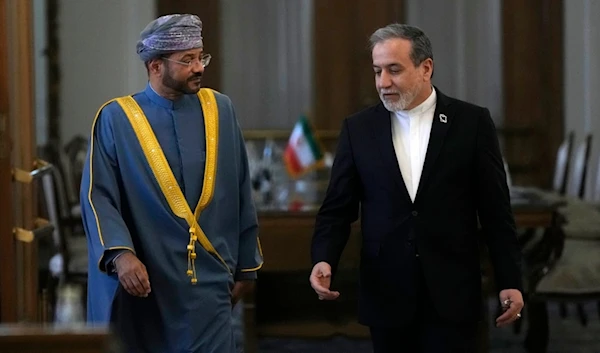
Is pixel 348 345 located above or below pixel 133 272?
below

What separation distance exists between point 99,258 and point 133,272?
0.12m

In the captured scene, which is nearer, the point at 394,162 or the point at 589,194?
the point at 394,162

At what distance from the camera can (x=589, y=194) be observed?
8.45m

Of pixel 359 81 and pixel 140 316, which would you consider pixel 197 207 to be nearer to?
pixel 140 316

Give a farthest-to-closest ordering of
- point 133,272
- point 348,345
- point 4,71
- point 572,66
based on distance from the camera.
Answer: point 572,66
point 348,345
point 4,71
point 133,272

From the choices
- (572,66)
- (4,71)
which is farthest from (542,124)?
(4,71)

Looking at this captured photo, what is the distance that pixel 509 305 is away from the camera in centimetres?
302

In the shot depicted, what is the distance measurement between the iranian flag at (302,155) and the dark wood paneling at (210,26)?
229cm

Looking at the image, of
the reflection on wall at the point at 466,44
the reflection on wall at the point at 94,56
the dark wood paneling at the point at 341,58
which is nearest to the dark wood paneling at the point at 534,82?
the reflection on wall at the point at 466,44

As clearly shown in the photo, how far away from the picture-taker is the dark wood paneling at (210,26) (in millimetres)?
8930

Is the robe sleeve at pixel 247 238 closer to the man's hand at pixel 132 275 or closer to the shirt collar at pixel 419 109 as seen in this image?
the man's hand at pixel 132 275

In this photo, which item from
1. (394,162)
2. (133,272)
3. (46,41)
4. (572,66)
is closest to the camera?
(133,272)

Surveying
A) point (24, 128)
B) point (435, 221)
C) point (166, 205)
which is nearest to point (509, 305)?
point (435, 221)

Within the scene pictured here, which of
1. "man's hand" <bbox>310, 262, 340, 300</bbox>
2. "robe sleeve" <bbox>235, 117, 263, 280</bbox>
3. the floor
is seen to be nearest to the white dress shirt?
"man's hand" <bbox>310, 262, 340, 300</bbox>
